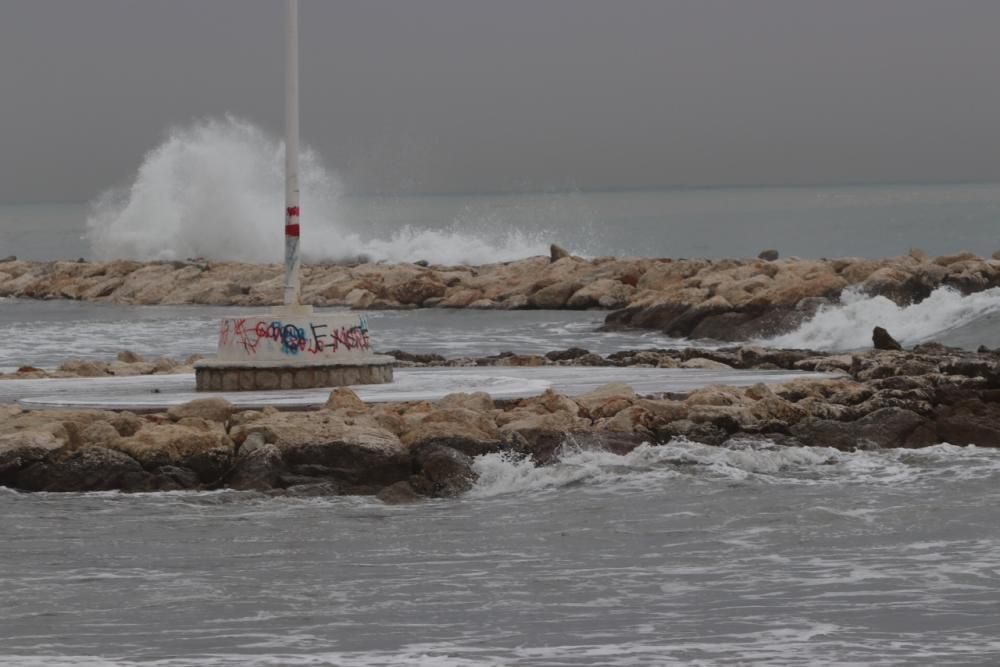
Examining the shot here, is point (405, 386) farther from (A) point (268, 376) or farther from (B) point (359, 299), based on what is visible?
(B) point (359, 299)

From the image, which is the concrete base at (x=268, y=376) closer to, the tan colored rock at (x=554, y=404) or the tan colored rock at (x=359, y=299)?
the tan colored rock at (x=554, y=404)

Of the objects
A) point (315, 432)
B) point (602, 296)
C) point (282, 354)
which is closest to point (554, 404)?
point (315, 432)

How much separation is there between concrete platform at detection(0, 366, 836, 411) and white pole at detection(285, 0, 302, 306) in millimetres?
1073

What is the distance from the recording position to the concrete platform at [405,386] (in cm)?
1540

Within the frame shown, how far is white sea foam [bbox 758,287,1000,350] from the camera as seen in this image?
27.0 meters

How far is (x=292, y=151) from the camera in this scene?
16.2 meters

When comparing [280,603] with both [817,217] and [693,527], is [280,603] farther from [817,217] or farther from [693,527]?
[817,217]

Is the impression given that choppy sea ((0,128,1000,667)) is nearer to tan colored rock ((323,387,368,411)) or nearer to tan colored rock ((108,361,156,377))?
tan colored rock ((323,387,368,411))

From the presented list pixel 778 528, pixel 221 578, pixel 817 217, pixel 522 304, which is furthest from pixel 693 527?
pixel 817 217

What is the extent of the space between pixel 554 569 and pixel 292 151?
652 cm

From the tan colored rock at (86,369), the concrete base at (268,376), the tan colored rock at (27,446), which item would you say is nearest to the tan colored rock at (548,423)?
the concrete base at (268,376)

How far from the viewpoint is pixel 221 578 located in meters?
10.7

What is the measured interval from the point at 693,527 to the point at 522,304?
25189 mm

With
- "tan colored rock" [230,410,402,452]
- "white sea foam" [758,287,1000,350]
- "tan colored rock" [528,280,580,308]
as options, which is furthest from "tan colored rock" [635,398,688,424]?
"tan colored rock" [528,280,580,308]
